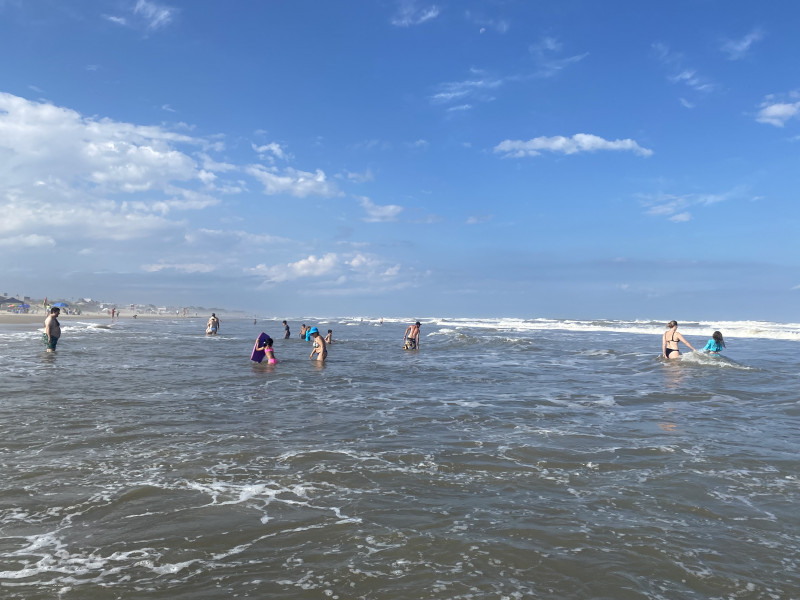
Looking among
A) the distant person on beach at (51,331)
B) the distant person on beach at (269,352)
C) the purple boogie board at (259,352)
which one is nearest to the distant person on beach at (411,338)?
the distant person on beach at (269,352)

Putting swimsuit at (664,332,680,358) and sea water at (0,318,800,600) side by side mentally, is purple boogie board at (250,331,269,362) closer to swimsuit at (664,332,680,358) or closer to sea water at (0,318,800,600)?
sea water at (0,318,800,600)

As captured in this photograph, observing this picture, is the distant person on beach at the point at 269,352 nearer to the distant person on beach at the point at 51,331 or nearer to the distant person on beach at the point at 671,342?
the distant person on beach at the point at 51,331

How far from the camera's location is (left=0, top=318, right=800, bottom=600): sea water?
3900 mm

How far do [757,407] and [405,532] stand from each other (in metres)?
10.6

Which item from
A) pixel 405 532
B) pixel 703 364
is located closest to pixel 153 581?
pixel 405 532


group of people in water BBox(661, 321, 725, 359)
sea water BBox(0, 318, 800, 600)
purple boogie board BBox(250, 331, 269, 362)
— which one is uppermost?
group of people in water BBox(661, 321, 725, 359)

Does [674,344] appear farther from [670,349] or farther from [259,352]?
[259,352]

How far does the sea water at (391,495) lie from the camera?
12.8 ft

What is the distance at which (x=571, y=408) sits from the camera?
36.6 ft

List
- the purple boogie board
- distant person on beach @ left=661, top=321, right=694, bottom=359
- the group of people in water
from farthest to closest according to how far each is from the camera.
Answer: distant person on beach @ left=661, top=321, right=694, bottom=359 < the group of people in water < the purple boogie board

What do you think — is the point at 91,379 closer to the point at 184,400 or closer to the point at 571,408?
the point at 184,400

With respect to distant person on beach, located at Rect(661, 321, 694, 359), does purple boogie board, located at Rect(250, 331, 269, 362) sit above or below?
below

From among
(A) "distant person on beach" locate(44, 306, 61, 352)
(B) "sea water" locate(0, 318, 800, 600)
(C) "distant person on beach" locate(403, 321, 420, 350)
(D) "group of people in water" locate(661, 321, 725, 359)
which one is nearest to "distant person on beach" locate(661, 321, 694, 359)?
(D) "group of people in water" locate(661, 321, 725, 359)

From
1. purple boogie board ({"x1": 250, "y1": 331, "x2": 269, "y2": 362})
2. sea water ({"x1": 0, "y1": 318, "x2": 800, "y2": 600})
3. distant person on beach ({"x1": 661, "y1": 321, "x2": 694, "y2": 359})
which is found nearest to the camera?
sea water ({"x1": 0, "y1": 318, "x2": 800, "y2": 600})
